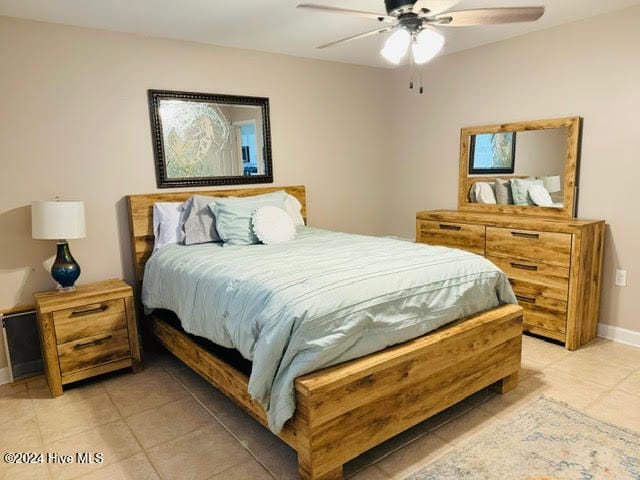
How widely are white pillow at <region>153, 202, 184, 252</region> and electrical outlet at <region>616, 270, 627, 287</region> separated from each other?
3187 mm

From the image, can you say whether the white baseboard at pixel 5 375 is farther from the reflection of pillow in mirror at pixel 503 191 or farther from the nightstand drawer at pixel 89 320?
the reflection of pillow in mirror at pixel 503 191

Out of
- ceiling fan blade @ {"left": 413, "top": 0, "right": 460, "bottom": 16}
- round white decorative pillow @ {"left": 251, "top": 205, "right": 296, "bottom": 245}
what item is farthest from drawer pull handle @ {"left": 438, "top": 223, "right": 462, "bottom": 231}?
ceiling fan blade @ {"left": 413, "top": 0, "right": 460, "bottom": 16}

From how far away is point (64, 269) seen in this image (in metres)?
2.76

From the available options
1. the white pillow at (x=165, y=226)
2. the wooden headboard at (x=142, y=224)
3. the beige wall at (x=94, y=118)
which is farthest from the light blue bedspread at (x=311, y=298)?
the beige wall at (x=94, y=118)

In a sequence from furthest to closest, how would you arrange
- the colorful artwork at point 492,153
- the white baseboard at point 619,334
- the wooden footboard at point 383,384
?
the colorful artwork at point 492,153 → the white baseboard at point 619,334 → the wooden footboard at point 383,384

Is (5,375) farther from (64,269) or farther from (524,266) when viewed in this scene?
(524,266)

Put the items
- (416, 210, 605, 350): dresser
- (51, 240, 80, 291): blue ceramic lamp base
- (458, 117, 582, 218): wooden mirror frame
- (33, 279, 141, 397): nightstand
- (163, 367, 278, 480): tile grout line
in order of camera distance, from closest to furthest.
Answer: (163, 367, 278, 480): tile grout line < (33, 279, 141, 397): nightstand < (51, 240, 80, 291): blue ceramic lamp base < (416, 210, 605, 350): dresser < (458, 117, 582, 218): wooden mirror frame

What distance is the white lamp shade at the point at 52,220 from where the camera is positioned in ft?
8.62

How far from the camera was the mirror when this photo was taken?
3305mm

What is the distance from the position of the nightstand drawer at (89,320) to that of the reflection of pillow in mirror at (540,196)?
319 cm

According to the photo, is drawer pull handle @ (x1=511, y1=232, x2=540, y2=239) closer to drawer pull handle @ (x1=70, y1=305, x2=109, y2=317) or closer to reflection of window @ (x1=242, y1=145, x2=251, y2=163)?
reflection of window @ (x1=242, y1=145, x2=251, y2=163)

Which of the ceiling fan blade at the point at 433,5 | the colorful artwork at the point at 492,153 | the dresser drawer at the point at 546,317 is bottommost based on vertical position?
the dresser drawer at the point at 546,317

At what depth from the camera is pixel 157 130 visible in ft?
10.7

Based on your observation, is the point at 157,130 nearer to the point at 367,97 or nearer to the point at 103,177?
the point at 103,177
